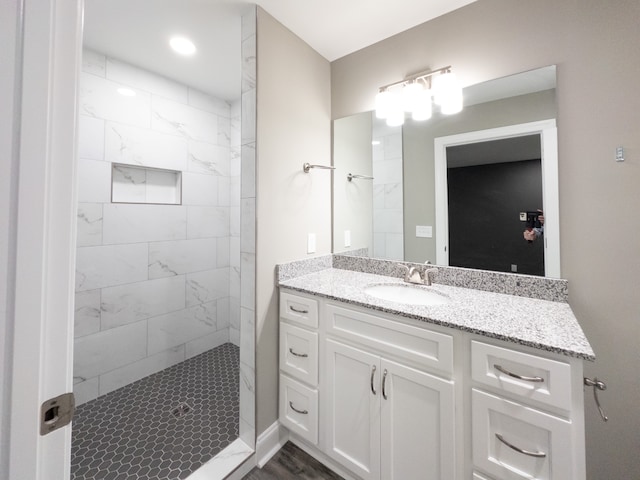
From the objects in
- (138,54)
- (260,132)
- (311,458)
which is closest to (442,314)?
(311,458)

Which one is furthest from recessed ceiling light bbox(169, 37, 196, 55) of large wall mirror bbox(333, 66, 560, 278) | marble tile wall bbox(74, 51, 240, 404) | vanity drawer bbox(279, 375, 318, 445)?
vanity drawer bbox(279, 375, 318, 445)

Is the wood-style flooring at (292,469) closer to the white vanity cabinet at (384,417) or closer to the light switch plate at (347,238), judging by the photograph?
the white vanity cabinet at (384,417)

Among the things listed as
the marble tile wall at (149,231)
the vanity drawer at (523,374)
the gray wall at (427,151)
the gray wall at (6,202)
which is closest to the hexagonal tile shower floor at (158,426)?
the marble tile wall at (149,231)

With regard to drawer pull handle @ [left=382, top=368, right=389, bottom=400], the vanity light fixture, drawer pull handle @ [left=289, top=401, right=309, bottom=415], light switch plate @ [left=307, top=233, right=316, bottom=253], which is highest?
the vanity light fixture

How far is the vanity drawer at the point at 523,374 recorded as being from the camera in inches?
32.5

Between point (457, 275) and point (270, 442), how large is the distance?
4.59 ft

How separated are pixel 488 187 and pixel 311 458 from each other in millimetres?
1756

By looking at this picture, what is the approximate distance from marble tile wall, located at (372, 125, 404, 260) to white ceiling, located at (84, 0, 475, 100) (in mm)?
588

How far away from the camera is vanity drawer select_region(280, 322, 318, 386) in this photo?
1.43m

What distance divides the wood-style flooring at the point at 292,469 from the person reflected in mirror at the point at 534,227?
152 centimetres

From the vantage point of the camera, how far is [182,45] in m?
1.87

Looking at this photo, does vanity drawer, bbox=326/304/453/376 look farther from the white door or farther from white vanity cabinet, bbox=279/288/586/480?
the white door

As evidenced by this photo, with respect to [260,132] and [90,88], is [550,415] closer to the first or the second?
[260,132]

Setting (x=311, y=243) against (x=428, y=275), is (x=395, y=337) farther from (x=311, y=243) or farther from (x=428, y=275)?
(x=311, y=243)
